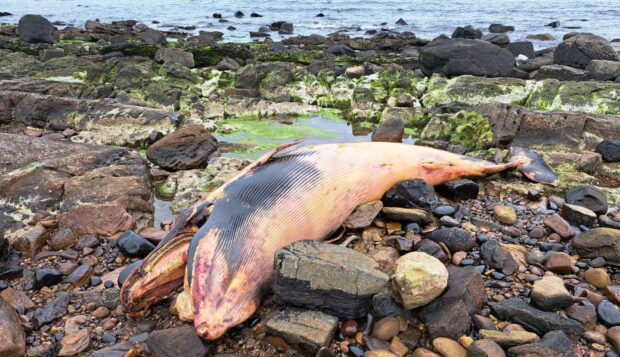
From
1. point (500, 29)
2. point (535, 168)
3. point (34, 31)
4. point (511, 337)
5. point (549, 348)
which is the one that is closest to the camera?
point (549, 348)

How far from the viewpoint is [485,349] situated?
2848 mm

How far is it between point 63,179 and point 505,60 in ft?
36.9

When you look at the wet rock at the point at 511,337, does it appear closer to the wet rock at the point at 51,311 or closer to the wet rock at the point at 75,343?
the wet rock at the point at 75,343

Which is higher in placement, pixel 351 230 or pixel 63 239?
pixel 351 230

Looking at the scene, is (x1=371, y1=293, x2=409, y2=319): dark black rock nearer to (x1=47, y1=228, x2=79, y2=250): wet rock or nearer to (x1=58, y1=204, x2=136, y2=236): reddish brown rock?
(x1=58, y1=204, x2=136, y2=236): reddish brown rock

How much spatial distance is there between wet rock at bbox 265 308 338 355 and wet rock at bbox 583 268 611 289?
1.97 meters

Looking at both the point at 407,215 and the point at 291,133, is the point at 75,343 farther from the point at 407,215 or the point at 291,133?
the point at 291,133

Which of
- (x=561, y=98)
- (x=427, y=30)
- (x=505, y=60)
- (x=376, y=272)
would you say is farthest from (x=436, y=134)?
(x=427, y=30)

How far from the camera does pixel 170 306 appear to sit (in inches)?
143

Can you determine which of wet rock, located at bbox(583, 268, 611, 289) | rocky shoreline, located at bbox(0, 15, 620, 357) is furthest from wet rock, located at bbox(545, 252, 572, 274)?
wet rock, located at bbox(583, 268, 611, 289)

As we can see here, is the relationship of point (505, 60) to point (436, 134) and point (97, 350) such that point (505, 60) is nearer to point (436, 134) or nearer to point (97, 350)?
point (436, 134)

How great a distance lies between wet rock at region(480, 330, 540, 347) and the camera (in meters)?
2.92

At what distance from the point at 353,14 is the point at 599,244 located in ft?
121

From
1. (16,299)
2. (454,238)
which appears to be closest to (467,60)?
(454,238)
